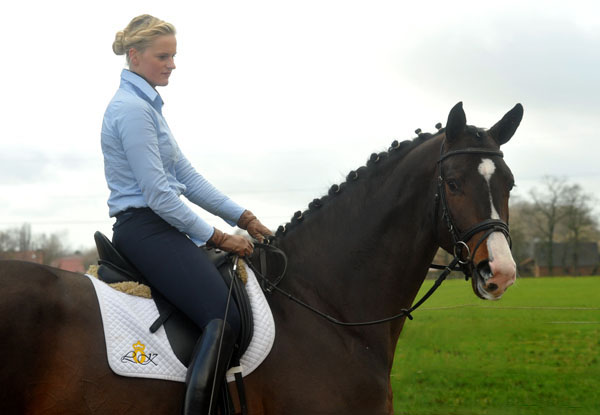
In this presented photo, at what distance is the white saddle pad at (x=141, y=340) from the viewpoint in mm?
3271

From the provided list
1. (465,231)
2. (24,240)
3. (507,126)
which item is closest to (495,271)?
(465,231)

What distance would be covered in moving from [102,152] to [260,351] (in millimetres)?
1552

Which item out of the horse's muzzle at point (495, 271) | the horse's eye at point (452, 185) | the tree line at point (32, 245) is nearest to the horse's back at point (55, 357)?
the horse's muzzle at point (495, 271)

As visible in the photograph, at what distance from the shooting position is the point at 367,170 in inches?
163

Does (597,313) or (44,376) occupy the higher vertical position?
(44,376)

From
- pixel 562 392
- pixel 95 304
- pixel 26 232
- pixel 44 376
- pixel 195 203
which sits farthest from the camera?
pixel 26 232

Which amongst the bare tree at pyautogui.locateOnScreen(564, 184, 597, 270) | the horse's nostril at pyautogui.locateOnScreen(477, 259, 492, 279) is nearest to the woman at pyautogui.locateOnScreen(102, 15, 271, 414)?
the horse's nostril at pyautogui.locateOnScreen(477, 259, 492, 279)

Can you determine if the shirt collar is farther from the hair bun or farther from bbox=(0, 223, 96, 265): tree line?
bbox=(0, 223, 96, 265): tree line

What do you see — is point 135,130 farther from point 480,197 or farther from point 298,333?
point 480,197

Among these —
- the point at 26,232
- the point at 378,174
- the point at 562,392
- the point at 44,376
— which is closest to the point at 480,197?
the point at 378,174

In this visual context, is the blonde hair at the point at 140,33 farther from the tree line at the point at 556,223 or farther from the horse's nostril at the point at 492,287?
the tree line at the point at 556,223

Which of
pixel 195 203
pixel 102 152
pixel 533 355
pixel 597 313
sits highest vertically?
pixel 102 152

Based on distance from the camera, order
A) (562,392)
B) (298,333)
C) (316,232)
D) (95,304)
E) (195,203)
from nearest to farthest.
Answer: (95,304), (298,333), (316,232), (195,203), (562,392)

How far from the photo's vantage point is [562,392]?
415 inches
